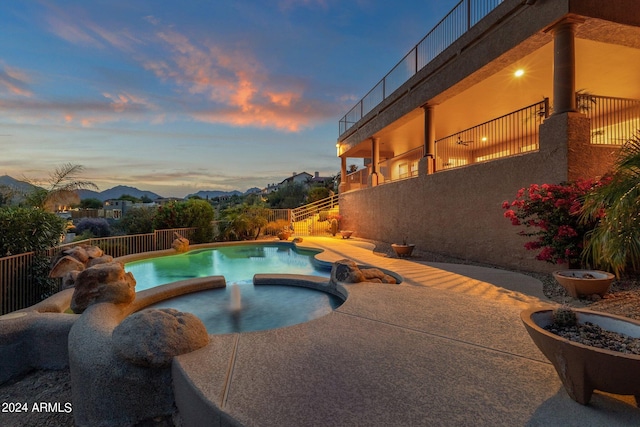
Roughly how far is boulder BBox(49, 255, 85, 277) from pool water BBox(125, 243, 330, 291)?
5.34 ft

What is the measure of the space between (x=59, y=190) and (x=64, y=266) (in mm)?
3942

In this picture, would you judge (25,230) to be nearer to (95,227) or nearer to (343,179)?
(95,227)

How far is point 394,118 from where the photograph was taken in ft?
40.3

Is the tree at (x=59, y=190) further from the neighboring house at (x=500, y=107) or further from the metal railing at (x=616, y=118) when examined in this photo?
the metal railing at (x=616, y=118)

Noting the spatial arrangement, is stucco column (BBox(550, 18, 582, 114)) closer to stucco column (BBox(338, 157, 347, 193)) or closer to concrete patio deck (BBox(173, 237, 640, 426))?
concrete patio deck (BBox(173, 237, 640, 426))

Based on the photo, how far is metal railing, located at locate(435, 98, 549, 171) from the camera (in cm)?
1139

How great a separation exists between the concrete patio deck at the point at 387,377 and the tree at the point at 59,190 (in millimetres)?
8617

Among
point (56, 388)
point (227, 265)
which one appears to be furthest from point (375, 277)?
point (227, 265)

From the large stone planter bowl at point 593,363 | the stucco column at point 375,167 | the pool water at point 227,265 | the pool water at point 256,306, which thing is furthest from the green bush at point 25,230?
the stucco column at point 375,167

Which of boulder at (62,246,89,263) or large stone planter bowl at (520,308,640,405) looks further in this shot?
boulder at (62,246,89,263)

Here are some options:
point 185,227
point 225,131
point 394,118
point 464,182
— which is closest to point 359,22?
point 394,118

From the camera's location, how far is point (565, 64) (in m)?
6.11

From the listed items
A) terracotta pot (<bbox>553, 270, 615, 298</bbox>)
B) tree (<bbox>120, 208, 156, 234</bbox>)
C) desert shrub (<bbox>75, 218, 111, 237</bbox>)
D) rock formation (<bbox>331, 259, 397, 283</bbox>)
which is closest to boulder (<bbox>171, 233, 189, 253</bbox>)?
tree (<bbox>120, 208, 156, 234</bbox>)

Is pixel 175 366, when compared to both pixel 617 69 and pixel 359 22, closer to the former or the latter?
pixel 617 69
